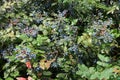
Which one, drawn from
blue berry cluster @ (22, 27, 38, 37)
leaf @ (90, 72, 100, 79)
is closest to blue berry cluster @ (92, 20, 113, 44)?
leaf @ (90, 72, 100, 79)

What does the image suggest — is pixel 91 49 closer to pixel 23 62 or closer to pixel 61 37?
pixel 61 37

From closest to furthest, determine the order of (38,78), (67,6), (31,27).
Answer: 1. (38,78)
2. (31,27)
3. (67,6)

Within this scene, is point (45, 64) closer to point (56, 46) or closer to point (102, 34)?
point (56, 46)

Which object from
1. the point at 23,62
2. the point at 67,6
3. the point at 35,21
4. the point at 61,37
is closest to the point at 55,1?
the point at 67,6

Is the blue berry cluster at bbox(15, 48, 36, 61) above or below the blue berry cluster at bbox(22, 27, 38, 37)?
below

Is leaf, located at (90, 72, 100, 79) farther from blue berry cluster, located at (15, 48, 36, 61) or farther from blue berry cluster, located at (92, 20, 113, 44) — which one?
blue berry cluster, located at (15, 48, 36, 61)

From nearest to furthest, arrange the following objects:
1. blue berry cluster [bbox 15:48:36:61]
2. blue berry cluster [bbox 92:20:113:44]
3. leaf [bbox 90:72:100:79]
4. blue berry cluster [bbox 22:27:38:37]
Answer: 1. leaf [bbox 90:72:100:79]
2. blue berry cluster [bbox 15:48:36:61]
3. blue berry cluster [bbox 92:20:113:44]
4. blue berry cluster [bbox 22:27:38:37]

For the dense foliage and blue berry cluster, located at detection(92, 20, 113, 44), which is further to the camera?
blue berry cluster, located at detection(92, 20, 113, 44)

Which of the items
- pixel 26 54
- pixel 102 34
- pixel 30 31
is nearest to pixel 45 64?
pixel 26 54
